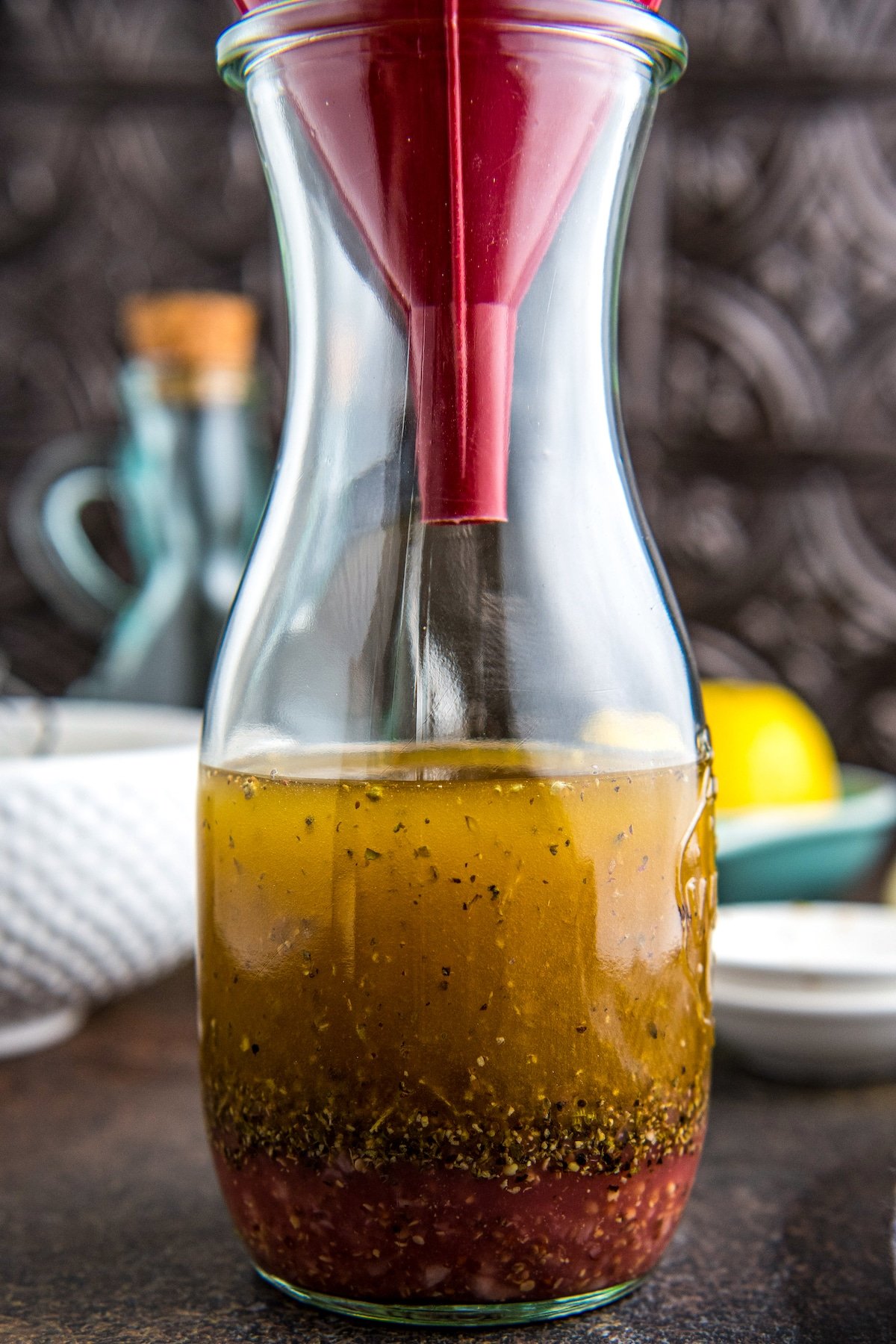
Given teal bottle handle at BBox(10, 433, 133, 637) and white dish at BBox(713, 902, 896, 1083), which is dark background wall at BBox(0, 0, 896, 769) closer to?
teal bottle handle at BBox(10, 433, 133, 637)

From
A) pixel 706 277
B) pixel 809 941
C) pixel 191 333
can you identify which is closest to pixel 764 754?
pixel 809 941

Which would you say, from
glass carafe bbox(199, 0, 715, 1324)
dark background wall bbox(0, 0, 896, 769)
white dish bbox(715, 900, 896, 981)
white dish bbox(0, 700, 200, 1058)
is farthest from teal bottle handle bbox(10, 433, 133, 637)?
glass carafe bbox(199, 0, 715, 1324)

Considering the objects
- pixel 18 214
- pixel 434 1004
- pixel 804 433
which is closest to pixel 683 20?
pixel 804 433

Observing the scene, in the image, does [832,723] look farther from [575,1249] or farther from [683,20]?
→ [575,1249]

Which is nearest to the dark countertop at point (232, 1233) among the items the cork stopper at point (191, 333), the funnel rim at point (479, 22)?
the funnel rim at point (479, 22)

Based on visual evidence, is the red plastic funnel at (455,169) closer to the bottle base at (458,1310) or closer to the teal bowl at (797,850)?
the bottle base at (458,1310)

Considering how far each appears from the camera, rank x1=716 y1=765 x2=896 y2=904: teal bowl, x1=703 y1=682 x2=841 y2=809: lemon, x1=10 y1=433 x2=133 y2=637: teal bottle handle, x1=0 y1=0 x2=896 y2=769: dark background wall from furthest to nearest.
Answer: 1. x1=0 y1=0 x2=896 y2=769: dark background wall
2. x1=10 y1=433 x2=133 y2=637: teal bottle handle
3. x1=703 y1=682 x2=841 y2=809: lemon
4. x1=716 y1=765 x2=896 y2=904: teal bowl
